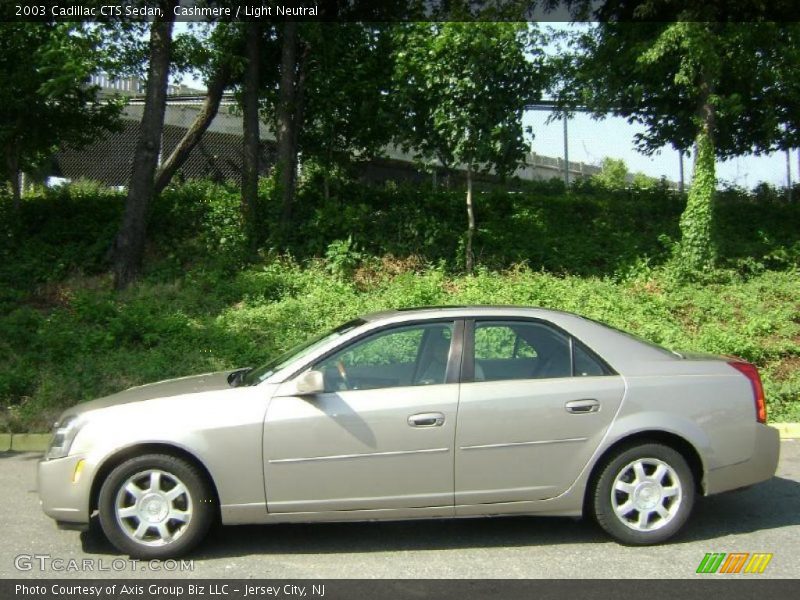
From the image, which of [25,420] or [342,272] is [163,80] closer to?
[342,272]

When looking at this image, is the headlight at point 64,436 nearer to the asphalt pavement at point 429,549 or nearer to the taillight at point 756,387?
the asphalt pavement at point 429,549

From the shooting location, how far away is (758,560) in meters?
5.25

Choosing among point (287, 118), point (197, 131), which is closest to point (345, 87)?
point (287, 118)

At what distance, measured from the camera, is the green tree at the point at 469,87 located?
13055 mm

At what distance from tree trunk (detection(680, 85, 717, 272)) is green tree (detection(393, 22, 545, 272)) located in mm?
2910

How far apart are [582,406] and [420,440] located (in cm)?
108

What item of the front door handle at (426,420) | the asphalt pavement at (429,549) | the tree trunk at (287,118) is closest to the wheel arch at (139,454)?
the asphalt pavement at (429,549)

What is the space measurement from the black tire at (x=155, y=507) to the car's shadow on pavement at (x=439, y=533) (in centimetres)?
26

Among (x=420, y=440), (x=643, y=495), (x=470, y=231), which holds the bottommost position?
(x=643, y=495)

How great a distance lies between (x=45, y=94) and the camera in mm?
13680

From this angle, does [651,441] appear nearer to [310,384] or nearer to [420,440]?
[420,440]

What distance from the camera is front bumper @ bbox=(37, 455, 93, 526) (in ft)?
17.2

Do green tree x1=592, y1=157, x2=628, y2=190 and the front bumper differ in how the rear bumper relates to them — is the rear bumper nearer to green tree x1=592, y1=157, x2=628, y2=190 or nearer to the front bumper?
the front bumper

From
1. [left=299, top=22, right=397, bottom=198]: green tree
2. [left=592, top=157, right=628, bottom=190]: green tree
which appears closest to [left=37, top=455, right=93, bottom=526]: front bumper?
[left=299, top=22, right=397, bottom=198]: green tree
